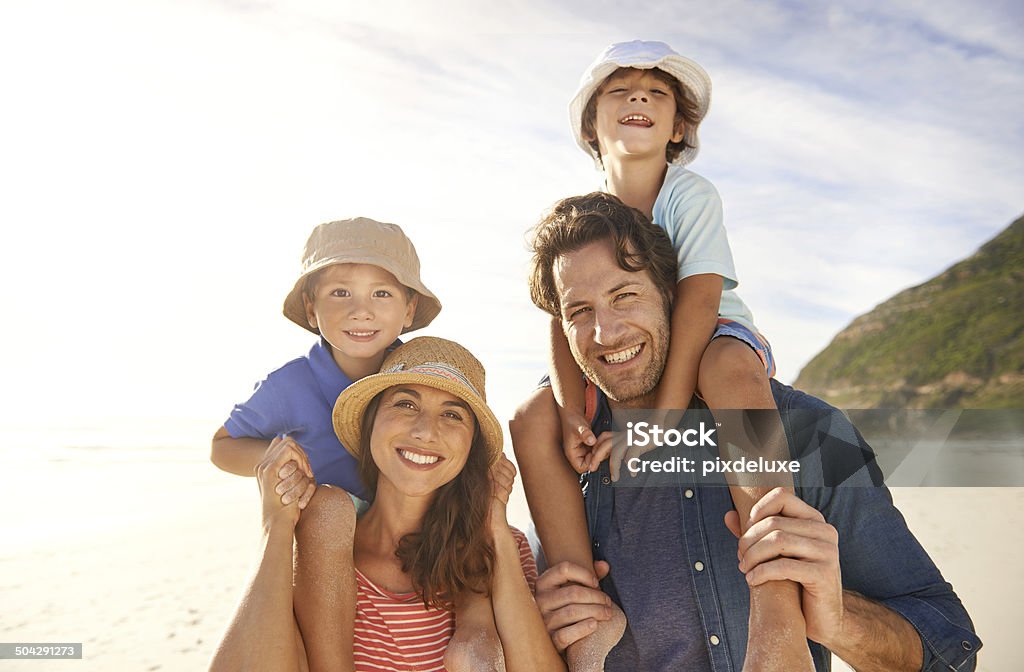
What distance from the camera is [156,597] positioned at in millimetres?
10641

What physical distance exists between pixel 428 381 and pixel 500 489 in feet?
1.57

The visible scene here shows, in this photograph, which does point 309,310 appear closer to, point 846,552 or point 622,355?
point 622,355

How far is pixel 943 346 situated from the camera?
170ft

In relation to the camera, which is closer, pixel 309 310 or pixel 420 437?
pixel 420 437

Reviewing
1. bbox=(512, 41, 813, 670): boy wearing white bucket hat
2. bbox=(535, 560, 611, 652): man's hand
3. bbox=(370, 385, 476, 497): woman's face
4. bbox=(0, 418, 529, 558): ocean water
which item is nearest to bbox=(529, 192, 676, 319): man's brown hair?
bbox=(512, 41, 813, 670): boy wearing white bucket hat

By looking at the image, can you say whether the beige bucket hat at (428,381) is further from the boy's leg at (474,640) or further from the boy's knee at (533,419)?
the boy's leg at (474,640)

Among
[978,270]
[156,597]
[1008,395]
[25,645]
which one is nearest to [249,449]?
[25,645]

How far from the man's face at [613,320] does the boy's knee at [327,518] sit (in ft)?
3.28

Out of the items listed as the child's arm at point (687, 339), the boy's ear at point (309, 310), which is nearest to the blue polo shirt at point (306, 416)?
the boy's ear at point (309, 310)

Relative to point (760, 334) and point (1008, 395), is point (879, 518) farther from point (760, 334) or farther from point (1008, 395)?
point (1008, 395)

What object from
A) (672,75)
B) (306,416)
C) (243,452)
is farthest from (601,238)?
(243,452)

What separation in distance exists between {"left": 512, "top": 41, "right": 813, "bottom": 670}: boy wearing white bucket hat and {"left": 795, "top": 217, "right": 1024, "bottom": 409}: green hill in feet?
156

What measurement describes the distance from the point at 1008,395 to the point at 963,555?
38.4 metres

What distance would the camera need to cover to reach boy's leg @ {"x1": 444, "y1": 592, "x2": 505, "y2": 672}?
8.64 ft
